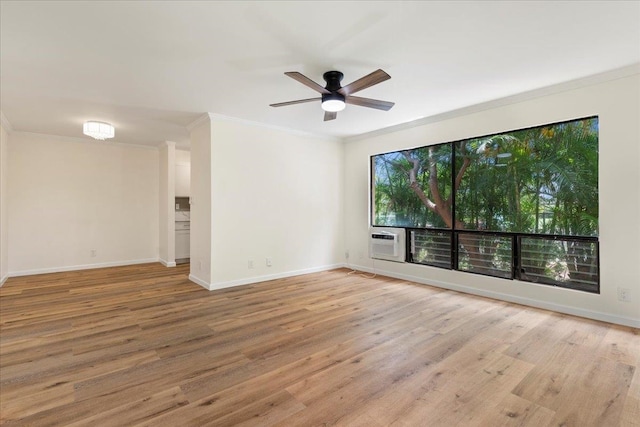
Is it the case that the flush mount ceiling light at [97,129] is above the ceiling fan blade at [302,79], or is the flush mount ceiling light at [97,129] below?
above

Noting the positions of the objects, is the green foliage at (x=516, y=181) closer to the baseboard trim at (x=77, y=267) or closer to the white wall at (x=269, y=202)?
the white wall at (x=269, y=202)

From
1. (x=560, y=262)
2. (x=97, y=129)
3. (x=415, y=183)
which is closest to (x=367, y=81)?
(x=415, y=183)

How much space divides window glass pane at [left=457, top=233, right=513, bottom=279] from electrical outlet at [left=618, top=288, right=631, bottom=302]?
38.7 inches

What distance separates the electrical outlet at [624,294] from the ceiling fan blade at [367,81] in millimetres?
3083

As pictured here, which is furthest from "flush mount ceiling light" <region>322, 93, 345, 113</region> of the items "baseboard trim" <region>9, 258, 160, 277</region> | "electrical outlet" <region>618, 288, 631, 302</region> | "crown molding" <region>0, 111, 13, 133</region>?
"baseboard trim" <region>9, 258, 160, 277</region>

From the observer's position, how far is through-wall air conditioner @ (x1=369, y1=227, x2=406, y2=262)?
493cm

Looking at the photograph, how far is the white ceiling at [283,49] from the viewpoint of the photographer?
6.70 ft

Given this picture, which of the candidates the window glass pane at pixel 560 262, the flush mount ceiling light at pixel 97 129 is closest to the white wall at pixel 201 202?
the flush mount ceiling light at pixel 97 129

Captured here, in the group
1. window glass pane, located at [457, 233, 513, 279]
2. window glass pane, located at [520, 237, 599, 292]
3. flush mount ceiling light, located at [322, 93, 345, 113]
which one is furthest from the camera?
window glass pane, located at [457, 233, 513, 279]

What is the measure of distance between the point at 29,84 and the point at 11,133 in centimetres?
273

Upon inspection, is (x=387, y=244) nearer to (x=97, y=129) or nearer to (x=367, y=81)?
(x=367, y=81)

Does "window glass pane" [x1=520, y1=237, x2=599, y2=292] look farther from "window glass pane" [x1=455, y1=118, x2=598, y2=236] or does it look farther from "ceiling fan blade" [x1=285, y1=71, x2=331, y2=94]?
"ceiling fan blade" [x1=285, y1=71, x2=331, y2=94]

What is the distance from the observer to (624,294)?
2938 millimetres

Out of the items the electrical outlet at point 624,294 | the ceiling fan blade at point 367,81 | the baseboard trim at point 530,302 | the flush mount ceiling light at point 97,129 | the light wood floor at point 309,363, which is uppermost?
the flush mount ceiling light at point 97,129
